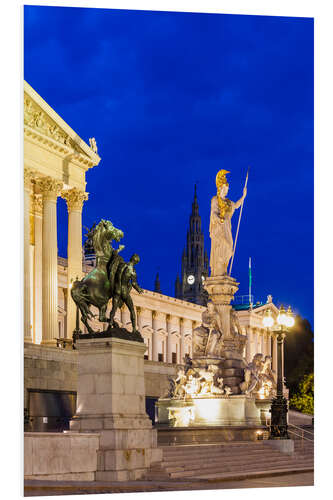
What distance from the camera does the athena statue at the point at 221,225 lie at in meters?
32.5

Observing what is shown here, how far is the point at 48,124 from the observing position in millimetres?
48188

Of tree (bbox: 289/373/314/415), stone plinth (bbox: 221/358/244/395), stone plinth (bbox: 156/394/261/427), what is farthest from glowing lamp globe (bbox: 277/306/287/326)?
tree (bbox: 289/373/314/415)

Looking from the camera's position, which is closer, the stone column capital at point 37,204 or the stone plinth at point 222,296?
the stone plinth at point 222,296

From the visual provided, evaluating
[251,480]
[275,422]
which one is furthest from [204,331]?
[251,480]

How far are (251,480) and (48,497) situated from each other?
6.02 meters

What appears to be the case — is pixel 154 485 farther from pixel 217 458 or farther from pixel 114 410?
pixel 217 458

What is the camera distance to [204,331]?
31562 millimetres

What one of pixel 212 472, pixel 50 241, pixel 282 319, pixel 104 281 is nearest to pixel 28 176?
pixel 50 241

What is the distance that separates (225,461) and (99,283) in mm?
5699

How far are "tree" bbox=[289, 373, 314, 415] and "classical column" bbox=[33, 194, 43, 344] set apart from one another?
24.2 meters

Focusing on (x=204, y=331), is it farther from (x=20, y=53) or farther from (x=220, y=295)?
(x=20, y=53)

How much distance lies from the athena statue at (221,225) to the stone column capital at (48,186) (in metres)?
18.2

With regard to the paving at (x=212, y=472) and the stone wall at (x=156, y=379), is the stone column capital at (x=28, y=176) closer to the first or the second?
the stone wall at (x=156, y=379)

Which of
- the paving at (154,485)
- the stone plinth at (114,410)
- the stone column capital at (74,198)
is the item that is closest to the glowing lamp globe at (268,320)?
the paving at (154,485)
